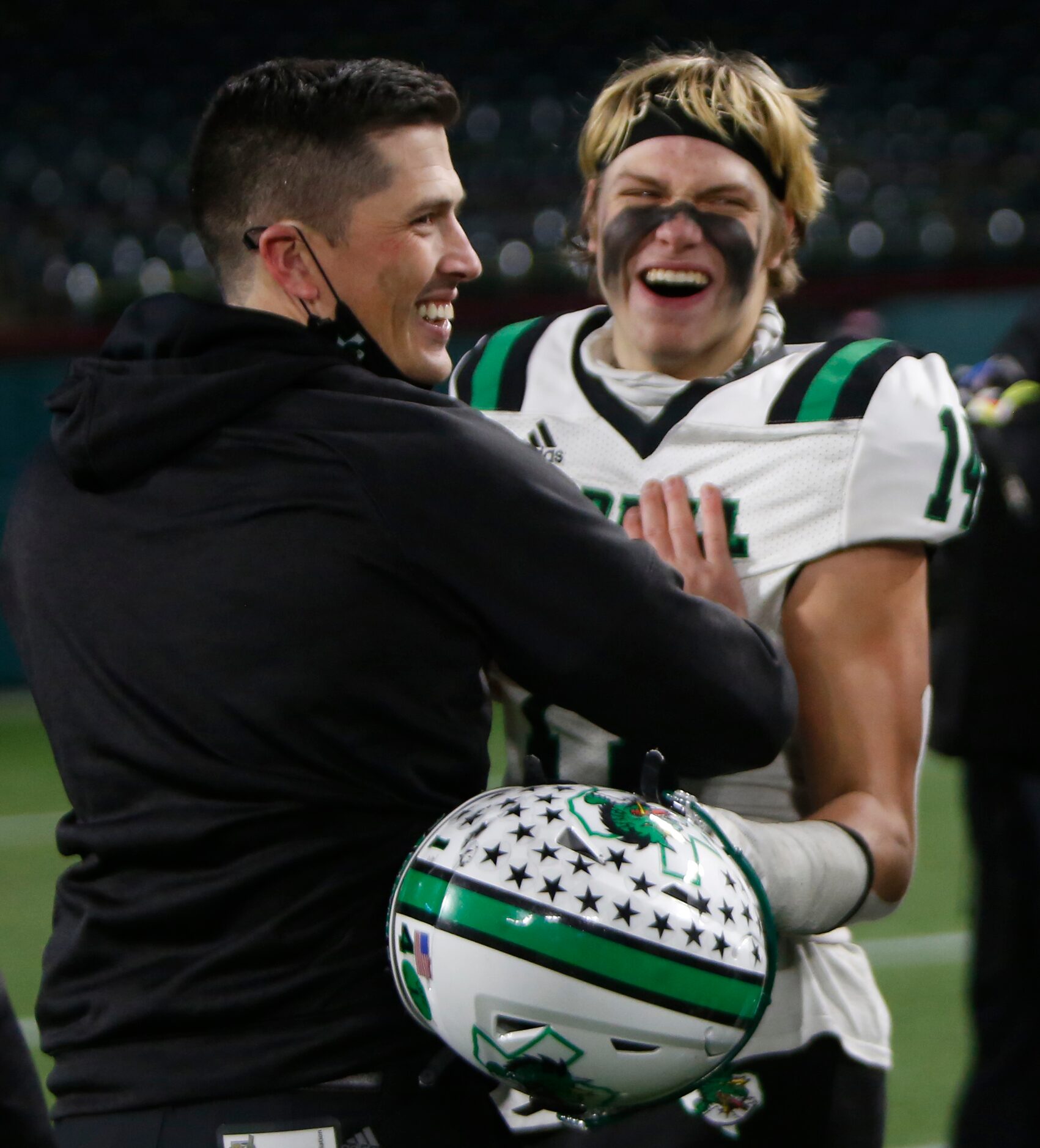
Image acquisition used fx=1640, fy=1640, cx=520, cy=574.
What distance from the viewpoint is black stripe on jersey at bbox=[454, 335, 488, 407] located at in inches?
88.1

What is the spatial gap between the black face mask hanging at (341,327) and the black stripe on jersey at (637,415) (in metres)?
0.45

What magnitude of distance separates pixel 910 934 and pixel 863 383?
3169mm

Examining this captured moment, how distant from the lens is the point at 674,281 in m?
2.07

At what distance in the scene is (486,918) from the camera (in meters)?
1.50

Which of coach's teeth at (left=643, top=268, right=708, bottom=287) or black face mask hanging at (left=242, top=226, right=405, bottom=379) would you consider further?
coach's teeth at (left=643, top=268, right=708, bottom=287)

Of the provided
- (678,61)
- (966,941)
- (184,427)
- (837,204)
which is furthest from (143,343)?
(837,204)

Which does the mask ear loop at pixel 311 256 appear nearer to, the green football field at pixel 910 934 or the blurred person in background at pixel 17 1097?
the blurred person in background at pixel 17 1097

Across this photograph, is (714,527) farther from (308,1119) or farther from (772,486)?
(308,1119)

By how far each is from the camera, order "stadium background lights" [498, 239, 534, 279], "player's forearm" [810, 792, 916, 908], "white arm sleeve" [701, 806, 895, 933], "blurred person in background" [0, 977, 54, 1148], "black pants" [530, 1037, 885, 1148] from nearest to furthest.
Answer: "blurred person in background" [0, 977, 54, 1148]
"white arm sleeve" [701, 806, 895, 933]
"player's forearm" [810, 792, 916, 908]
"black pants" [530, 1037, 885, 1148]
"stadium background lights" [498, 239, 534, 279]

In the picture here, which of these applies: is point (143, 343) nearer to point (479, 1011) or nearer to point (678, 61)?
point (479, 1011)

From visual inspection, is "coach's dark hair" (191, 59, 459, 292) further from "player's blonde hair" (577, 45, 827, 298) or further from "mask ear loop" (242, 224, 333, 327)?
"player's blonde hair" (577, 45, 827, 298)

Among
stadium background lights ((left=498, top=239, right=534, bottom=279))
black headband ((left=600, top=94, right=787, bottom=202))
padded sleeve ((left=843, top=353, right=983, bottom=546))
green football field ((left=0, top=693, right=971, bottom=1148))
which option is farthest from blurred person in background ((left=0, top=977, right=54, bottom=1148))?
stadium background lights ((left=498, top=239, right=534, bottom=279))

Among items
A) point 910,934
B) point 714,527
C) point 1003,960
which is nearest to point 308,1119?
point 714,527

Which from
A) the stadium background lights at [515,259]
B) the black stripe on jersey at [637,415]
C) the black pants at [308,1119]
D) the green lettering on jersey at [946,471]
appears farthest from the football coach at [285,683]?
the stadium background lights at [515,259]
